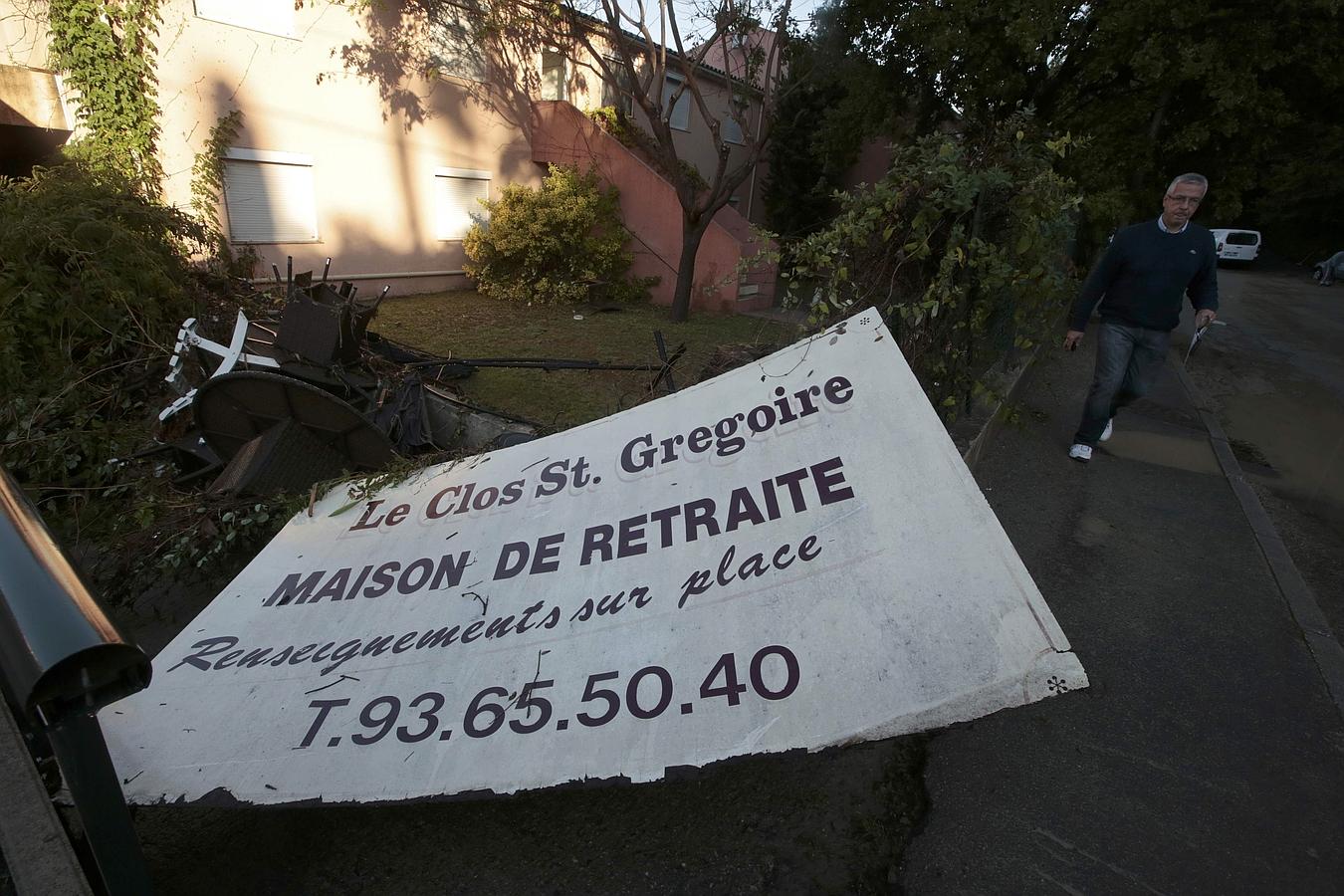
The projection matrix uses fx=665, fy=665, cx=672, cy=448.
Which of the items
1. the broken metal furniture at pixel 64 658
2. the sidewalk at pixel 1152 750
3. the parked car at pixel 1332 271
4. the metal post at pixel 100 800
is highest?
the broken metal furniture at pixel 64 658

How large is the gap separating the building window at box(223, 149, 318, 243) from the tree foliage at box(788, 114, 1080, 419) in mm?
9869

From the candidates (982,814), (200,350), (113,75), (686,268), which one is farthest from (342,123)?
(982,814)

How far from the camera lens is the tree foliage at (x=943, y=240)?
3.02 m

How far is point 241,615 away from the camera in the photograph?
2.49m

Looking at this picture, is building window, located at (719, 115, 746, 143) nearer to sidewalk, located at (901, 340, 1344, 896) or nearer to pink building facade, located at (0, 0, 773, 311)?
A: pink building facade, located at (0, 0, 773, 311)

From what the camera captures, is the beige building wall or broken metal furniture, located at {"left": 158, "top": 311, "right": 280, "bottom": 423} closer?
broken metal furniture, located at {"left": 158, "top": 311, "right": 280, "bottom": 423}

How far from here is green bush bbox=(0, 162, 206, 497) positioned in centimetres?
466

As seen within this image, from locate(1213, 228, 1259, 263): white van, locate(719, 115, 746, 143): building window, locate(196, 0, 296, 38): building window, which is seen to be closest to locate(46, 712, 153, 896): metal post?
locate(196, 0, 296, 38): building window

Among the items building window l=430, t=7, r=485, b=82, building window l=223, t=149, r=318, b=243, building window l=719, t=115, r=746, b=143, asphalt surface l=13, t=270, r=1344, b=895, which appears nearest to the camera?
asphalt surface l=13, t=270, r=1344, b=895

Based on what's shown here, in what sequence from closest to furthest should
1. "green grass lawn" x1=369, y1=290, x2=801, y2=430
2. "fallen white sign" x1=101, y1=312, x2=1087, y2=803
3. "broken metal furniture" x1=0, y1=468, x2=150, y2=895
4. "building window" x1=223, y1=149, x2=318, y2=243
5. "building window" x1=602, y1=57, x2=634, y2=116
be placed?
"broken metal furniture" x1=0, y1=468, x2=150, y2=895, "fallen white sign" x1=101, y1=312, x2=1087, y2=803, "green grass lawn" x1=369, y1=290, x2=801, y2=430, "building window" x1=223, y1=149, x2=318, y2=243, "building window" x1=602, y1=57, x2=634, y2=116

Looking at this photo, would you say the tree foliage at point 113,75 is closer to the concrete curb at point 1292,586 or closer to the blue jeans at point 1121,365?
the blue jeans at point 1121,365

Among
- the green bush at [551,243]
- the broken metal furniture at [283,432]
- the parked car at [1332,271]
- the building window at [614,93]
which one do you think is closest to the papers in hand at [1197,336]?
the broken metal furniture at [283,432]

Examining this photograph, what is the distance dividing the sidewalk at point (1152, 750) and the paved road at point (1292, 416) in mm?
487

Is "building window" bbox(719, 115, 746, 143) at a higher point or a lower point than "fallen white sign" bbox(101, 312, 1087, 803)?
higher
